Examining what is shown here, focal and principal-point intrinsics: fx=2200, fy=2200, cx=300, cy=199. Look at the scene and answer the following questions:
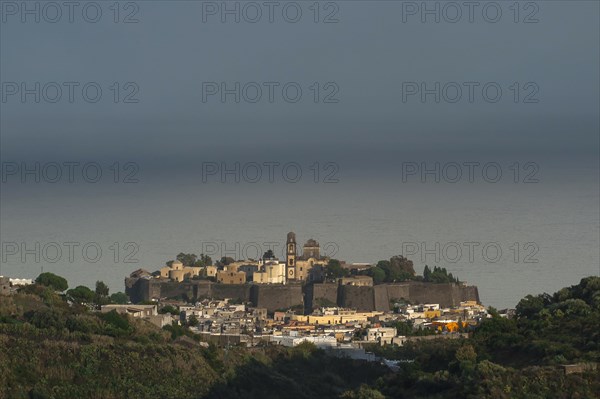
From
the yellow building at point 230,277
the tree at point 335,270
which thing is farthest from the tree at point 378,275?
the yellow building at point 230,277

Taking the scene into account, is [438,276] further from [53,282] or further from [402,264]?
[53,282]

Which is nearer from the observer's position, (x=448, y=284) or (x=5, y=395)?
(x=5, y=395)

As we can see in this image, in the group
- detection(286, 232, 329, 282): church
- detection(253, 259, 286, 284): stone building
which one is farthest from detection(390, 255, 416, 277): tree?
detection(253, 259, 286, 284): stone building

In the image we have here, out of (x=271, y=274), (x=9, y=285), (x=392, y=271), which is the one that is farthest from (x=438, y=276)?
(x=9, y=285)

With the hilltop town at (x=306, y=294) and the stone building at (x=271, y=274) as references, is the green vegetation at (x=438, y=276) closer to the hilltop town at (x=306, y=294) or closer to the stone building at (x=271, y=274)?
the hilltop town at (x=306, y=294)

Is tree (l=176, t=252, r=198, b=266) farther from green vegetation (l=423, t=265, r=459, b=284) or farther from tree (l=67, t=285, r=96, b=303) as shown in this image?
tree (l=67, t=285, r=96, b=303)

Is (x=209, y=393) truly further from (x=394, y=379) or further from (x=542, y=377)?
(x=542, y=377)

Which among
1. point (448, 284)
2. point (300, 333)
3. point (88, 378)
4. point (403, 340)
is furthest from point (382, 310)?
point (88, 378)
